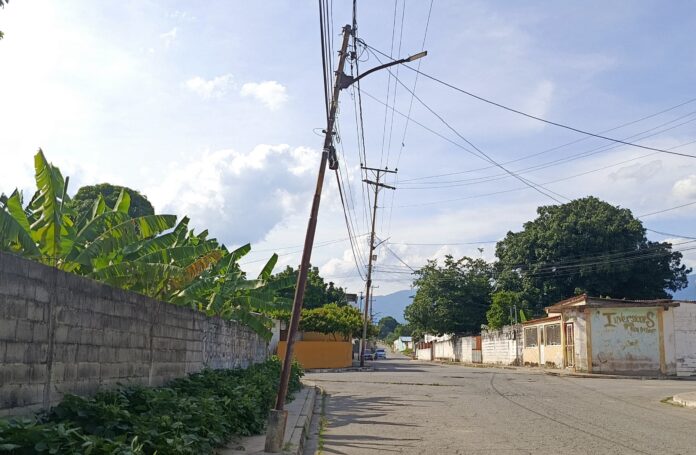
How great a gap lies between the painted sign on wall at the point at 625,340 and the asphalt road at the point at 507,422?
12197 mm

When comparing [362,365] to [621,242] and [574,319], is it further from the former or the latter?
[621,242]

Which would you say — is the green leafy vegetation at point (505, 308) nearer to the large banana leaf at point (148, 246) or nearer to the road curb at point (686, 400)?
the road curb at point (686, 400)

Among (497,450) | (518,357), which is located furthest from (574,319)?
(497,450)

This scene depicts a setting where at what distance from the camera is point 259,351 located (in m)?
26.4

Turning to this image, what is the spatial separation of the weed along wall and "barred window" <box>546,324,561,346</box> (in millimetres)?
30588

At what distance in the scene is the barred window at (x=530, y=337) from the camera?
44.3 m

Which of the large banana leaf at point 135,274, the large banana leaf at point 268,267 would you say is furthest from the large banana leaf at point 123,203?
the large banana leaf at point 268,267

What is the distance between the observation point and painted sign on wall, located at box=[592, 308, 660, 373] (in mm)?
34031

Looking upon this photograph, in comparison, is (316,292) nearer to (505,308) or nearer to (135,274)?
(505,308)

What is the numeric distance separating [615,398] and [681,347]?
56.6ft

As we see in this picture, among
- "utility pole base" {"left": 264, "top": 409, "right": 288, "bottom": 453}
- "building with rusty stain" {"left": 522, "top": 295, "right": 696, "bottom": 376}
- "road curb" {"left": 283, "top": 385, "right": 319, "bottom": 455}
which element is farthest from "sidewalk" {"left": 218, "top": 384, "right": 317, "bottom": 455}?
"building with rusty stain" {"left": 522, "top": 295, "right": 696, "bottom": 376}

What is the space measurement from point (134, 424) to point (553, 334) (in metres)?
36.4

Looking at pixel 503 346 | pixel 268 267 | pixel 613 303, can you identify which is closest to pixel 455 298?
pixel 503 346

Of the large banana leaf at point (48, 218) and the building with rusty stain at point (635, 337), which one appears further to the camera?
the building with rusty stain at point (635, 337)
